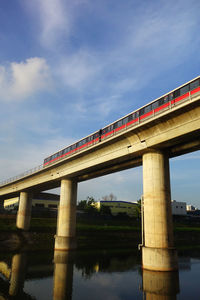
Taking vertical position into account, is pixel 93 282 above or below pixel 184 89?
below

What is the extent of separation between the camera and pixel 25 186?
5538 cm

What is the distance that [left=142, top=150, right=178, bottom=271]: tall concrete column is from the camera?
75.5 feet

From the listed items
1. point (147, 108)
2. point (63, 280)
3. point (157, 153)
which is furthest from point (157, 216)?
point (147, 108)

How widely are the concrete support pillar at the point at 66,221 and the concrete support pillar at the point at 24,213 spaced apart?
17736mm

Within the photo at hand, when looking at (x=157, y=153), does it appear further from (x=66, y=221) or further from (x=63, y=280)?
(x=66, y=221)

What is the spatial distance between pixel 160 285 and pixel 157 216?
7553 millimetres

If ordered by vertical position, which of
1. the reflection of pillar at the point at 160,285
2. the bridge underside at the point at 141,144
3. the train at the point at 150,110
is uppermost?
the train at the point at 150,110

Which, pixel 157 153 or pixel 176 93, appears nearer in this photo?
pixel 176 93

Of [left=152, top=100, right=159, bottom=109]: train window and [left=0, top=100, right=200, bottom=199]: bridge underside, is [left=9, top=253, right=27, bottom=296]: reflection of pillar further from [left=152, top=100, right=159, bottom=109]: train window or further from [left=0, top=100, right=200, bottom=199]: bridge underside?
[left=152, top=100, right=159, bottom=109]: train window

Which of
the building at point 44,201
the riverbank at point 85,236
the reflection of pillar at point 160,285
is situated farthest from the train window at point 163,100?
the building at point 44,201

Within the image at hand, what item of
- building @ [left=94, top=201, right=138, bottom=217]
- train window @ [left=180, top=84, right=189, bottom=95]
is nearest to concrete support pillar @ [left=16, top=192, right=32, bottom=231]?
building @ [left=94, top=201, right=138, bottom=217]

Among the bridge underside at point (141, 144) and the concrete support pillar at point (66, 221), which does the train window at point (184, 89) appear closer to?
the bridge underside at point (141, 144)

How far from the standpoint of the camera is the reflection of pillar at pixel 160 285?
15.5 meters

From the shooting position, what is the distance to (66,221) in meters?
39.5
